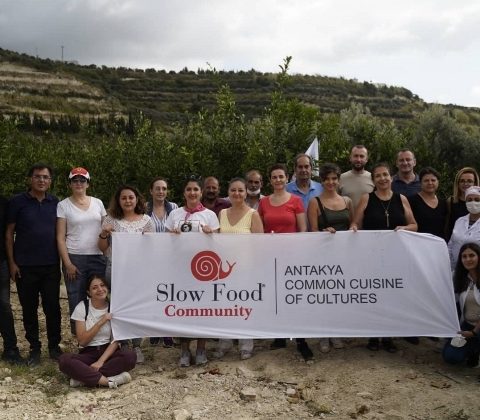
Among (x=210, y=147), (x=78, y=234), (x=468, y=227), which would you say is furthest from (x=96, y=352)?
(x=210, y=147)

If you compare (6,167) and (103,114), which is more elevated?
(103,114)

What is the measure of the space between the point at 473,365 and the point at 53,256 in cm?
498

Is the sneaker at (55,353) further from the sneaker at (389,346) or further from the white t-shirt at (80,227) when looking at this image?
the sneaker at (389,346)

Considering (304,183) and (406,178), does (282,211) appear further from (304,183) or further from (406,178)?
(406,178)

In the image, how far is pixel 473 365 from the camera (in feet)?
20.1

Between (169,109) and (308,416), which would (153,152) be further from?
(169,109)

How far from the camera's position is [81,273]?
6289 millimetres

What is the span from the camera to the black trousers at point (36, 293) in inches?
244

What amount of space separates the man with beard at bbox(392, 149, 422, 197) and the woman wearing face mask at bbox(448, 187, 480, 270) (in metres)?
0.96

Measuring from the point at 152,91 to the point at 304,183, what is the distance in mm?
59920

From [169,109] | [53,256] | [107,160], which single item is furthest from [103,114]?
[53,256]

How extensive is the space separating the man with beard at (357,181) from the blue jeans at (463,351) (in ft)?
7.15

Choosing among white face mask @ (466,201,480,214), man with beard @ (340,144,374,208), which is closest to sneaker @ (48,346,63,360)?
man with beard @ (340,144,374,208)

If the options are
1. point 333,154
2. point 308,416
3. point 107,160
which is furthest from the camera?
point 107,160
